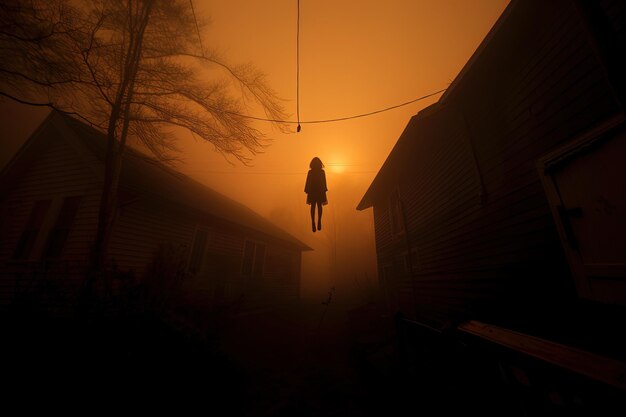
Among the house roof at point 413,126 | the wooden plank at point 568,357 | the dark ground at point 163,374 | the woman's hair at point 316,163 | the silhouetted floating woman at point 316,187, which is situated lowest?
the dark ground at point 163,374

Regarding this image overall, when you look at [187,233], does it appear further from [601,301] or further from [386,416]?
[601,301]

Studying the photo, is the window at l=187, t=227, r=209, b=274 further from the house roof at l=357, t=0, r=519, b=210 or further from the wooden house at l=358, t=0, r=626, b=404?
the wooden house at l=358, t=0, r=626, b=404

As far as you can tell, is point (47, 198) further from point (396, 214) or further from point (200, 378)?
point (396, 214)

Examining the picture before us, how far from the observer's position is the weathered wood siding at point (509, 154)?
11.5ft

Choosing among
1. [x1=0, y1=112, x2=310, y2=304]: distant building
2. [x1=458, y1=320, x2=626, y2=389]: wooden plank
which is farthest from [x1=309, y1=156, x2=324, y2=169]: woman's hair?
[x1=458, y1=320, x2=626, y2=389]: wooden plank

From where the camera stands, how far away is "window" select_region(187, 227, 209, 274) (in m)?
10.2

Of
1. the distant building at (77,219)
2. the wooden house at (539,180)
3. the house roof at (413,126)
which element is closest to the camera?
the wooden house at (539,180)

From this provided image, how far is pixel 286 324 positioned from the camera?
12031 mm

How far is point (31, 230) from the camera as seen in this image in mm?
8156

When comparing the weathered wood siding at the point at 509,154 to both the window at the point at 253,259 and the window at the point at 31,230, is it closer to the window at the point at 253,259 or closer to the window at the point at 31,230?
the window at the point at 253,259

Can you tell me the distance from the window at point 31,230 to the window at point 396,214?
42.9ft

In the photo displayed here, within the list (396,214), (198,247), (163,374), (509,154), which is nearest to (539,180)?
(509,154)

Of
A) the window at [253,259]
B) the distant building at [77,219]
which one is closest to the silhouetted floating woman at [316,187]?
the distant building at [77,219]

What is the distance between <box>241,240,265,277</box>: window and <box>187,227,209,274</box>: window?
8.88 feet
